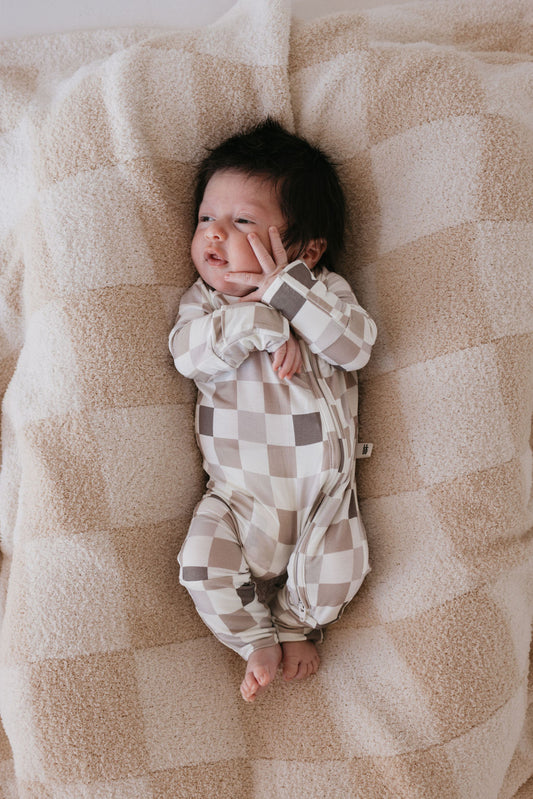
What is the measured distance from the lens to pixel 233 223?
127 cm

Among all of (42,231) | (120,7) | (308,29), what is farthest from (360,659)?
(120,7)

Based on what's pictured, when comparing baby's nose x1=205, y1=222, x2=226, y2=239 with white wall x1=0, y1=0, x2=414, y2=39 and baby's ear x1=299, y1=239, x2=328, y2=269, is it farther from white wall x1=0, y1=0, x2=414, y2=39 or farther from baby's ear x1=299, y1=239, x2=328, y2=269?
white wall x1=0, y1=0, x2=414, y2=39

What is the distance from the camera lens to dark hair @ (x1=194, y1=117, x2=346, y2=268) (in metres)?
1.28

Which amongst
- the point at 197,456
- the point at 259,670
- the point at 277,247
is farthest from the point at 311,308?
the point at 259,670

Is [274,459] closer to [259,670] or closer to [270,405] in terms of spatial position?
[270,405]

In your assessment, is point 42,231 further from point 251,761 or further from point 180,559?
point 251,761

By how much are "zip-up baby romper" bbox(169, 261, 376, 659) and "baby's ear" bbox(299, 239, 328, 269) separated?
0.08 metres

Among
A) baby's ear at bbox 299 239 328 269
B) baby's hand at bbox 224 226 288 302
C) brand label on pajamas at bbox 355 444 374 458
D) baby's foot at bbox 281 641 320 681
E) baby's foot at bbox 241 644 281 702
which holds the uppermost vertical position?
baby's hand at bbox 224 226 288 302

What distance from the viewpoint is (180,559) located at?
1223 millimetres

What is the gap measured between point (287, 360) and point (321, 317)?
100 mm

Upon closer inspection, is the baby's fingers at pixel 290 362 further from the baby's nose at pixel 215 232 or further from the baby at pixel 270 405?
the baby's nose at pixel 215 232

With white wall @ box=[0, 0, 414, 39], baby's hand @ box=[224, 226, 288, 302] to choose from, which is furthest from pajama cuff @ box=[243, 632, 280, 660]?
white wall @ box=[0, 0, 414, 39]

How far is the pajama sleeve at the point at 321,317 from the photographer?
1.21m

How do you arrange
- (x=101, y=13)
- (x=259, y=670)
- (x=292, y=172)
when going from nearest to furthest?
1. (x=259, y=670)
2. (x=292, y=172)
3. (x=101, y=13)
